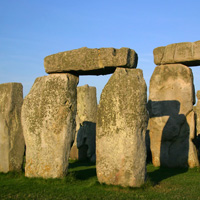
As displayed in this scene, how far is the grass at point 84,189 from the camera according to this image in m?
6.58

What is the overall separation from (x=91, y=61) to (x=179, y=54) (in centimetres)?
478

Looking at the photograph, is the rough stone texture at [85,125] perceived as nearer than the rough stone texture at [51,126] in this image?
No

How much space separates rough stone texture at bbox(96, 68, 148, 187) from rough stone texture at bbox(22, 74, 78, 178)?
940mm

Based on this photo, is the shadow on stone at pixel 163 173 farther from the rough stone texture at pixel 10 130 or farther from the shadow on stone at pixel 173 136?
the rough stone texture at pixel 10 130

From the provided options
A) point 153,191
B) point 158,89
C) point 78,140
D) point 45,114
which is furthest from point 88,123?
point 153,191

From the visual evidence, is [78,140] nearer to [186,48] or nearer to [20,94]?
[20,94]

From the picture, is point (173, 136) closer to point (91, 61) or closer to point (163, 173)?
point (163, 173)

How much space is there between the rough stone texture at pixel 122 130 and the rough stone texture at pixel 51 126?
940 mm

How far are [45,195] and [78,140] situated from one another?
7267 mm

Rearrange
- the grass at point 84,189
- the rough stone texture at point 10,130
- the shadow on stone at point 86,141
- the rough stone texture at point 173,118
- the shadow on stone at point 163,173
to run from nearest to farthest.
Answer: the grass at point 84,189
the shadow on stone at point 163,173
the rough stone texture at point 10,130
the rough stone texture at point 173,118
the shadow on stone at point 86,141

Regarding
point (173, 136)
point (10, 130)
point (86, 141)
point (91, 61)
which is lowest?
point (86, 141)

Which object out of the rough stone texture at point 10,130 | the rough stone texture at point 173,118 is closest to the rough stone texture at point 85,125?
the rough stone texture at point 173,118

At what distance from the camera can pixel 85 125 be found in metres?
13.8

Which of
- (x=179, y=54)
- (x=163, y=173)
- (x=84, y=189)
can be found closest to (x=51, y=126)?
(x=84, y=189)
